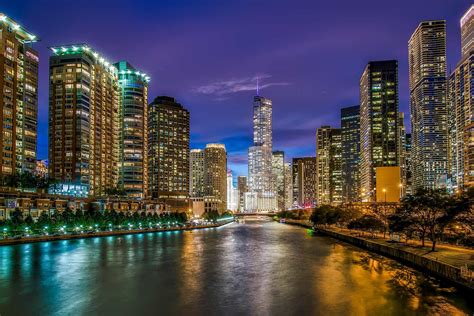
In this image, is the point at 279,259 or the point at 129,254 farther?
the point at 129,254

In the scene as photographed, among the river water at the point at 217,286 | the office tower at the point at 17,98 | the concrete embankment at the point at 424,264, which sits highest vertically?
the office tower at the point at 17,98

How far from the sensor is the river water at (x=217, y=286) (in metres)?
40.9

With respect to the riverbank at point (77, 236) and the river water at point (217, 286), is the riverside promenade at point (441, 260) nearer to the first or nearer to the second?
the river water at point (217, 286)

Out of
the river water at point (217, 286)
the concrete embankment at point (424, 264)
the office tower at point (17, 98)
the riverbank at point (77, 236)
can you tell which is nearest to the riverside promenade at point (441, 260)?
the concrete embankment at point (424, 264)

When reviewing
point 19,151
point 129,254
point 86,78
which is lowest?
point 129,254

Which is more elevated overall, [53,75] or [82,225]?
[53,75]

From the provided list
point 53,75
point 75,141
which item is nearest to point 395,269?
point 75,141

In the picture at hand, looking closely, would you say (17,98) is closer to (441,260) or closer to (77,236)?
(77,236)

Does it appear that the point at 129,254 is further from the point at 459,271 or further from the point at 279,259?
the point at 459,271

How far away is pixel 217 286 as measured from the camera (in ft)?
171

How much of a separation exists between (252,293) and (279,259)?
1153 inches

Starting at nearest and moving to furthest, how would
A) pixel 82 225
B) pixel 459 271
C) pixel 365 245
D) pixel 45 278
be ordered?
pixel 459 271 < pixel 45 278 < pixel 365 245 < pixel 82 225

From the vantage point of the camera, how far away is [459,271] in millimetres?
43844

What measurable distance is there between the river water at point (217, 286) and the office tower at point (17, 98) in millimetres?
79943
